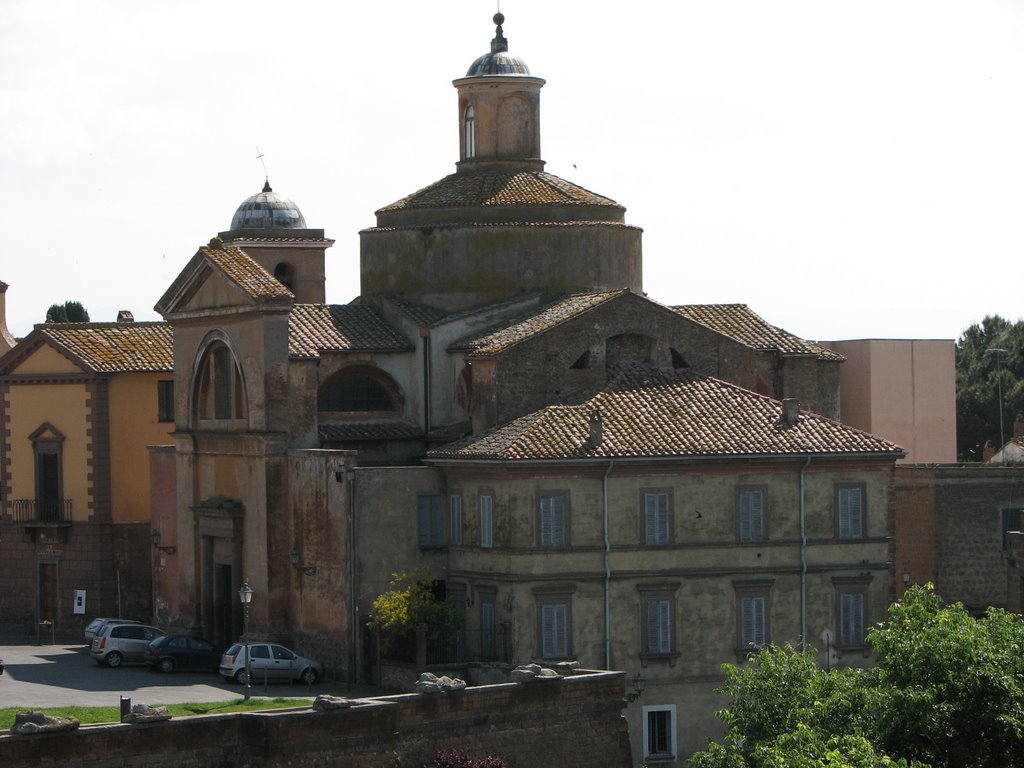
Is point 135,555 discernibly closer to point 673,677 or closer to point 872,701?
point 673,677

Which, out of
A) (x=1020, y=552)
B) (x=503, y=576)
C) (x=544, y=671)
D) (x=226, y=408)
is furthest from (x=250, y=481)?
(x=1020, y=552)

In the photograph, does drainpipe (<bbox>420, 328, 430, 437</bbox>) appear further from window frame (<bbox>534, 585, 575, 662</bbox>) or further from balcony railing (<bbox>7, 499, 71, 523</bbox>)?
balcony railing (<bbox>7, 499, 71, 523</bbox>)

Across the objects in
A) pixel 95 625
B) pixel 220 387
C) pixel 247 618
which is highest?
pixel 220 387

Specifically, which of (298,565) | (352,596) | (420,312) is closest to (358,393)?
(420,312)

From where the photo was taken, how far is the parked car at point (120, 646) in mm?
58531

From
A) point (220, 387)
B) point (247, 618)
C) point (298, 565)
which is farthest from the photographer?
point (220, 387)

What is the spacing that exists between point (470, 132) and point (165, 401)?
11.5 meters

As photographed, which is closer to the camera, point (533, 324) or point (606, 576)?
point (606, 576)

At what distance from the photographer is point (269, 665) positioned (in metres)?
55.1

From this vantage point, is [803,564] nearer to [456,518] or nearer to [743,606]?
[743,606]

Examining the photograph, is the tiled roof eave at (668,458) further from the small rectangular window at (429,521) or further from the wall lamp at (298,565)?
the wall lamp at (298,565)

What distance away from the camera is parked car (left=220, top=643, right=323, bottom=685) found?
55.1m

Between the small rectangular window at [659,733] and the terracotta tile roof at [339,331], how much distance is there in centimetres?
1165

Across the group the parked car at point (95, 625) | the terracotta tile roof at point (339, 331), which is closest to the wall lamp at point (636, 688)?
the terracotta tile roof at point (339, 331)
